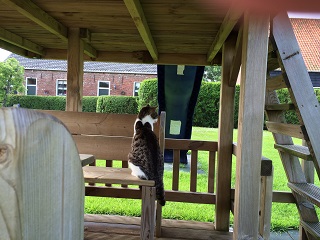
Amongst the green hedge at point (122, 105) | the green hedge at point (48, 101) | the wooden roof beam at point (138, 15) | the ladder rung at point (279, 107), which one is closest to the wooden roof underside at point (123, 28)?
the wooden roof beam at point (138, 15)

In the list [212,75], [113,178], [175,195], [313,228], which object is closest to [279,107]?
[313,228]

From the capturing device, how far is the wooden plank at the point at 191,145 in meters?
3.31

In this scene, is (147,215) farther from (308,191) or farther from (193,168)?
(193,168)

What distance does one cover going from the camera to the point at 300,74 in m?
1.90

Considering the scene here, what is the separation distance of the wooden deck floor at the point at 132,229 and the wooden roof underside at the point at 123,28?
6.03ft

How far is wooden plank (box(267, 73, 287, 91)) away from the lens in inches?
81.2

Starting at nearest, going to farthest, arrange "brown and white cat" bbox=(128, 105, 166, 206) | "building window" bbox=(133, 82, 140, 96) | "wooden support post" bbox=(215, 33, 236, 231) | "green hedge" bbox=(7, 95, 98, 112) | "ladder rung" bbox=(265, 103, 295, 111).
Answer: "ladder rung" bbox=(265, 103, 295, 111) → "brown and white cat" bbox=(128, 105, 166, 206) → "wooden support post" bbox=(215, 33, 236, 231) → "green hedge" bbox=(7, 95, 98, 112) → "building window" bbox=(133, 82, 140, 96)

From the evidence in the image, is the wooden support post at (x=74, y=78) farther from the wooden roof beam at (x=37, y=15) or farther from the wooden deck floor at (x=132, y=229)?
the wooden deck floor at (x=132, y=229)

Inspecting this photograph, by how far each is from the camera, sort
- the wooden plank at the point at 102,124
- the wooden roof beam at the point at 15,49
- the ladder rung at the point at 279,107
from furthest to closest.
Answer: the wooden roof beam at the point at 15,49 → the wooden plank at the point at 102,124 → the ladder rung at the point at 279,107

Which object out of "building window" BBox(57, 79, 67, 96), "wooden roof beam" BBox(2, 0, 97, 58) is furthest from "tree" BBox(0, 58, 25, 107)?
"wooden roof beam" BBox(2, 0, 97, 58)

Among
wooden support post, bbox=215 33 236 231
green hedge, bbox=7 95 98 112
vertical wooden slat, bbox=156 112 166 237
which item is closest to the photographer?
vertical wooden slat, bbox=156 112 166 237

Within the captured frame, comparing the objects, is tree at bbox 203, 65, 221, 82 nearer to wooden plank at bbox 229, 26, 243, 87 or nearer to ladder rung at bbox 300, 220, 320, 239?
wooden plank at bbox 229, 26, 243, 87

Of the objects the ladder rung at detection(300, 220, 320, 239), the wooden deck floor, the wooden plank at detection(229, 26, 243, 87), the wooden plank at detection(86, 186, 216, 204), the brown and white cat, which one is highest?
the wooden plank at detection(229, 26, 243, 87)

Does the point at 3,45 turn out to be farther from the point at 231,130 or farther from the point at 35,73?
the point at 35,73
